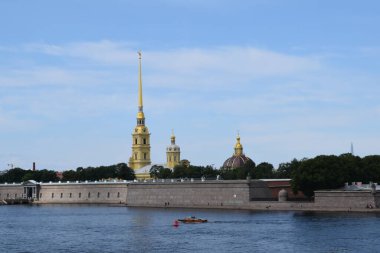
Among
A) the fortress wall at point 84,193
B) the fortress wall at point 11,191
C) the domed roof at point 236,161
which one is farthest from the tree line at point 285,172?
the domed roof at point 236,161

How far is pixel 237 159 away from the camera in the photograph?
133 meters

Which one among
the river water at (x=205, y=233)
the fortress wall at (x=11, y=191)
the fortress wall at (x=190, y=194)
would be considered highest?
the fortress wall at (x=11, y=191)

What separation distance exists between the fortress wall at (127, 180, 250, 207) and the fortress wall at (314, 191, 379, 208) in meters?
11.3

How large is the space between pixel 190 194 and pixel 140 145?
161 ft

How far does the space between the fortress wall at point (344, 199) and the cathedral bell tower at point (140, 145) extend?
65914 mm

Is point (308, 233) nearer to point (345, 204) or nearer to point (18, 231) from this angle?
point (345, 204)

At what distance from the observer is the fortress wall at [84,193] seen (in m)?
100

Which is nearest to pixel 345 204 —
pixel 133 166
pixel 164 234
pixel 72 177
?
pixel 164 234

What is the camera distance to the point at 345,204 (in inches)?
2638

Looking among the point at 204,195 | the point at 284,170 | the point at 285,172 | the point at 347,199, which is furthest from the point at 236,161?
the point at 347,199

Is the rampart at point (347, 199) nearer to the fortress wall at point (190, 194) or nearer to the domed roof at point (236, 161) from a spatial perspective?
the fortress wall at point (190, 194)

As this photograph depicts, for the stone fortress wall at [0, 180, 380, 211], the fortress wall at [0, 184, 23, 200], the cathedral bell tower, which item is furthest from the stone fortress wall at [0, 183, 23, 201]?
the cathedral bell tower

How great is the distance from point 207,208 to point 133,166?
54986 mm

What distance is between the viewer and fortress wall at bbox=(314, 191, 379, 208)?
65625 mm
